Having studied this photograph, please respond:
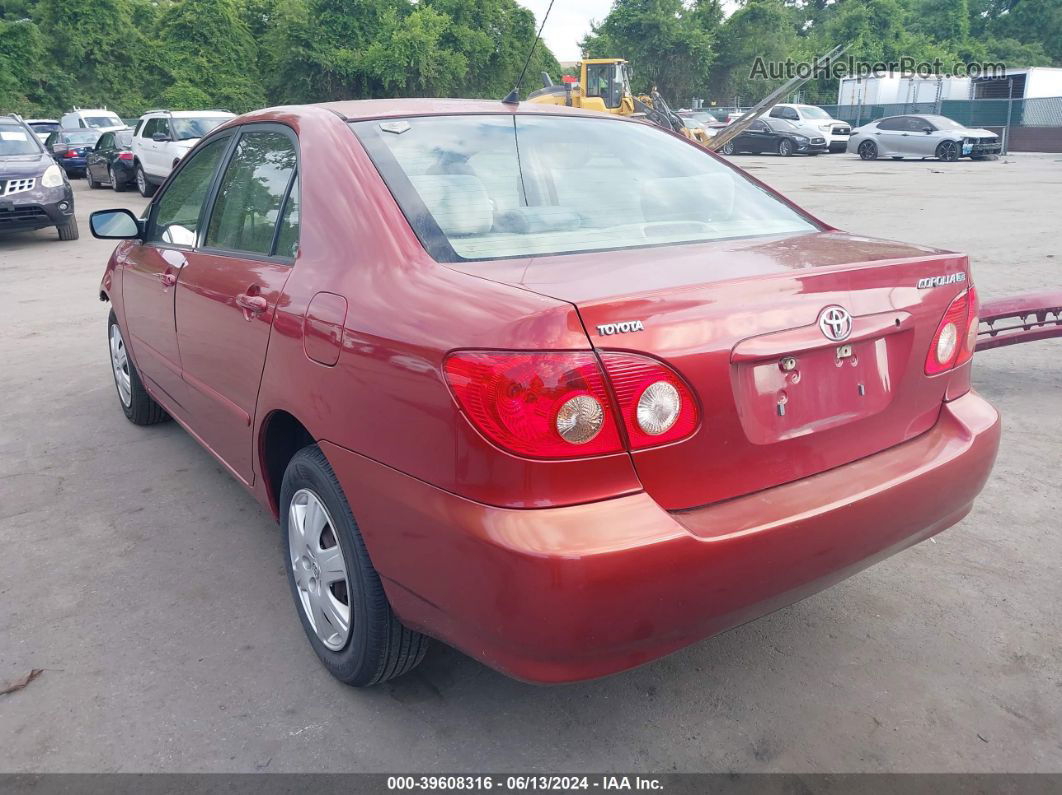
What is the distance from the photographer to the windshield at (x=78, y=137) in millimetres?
25219

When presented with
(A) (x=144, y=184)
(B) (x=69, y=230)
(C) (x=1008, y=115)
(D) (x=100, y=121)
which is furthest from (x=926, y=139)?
(D) (x=100, y=121)

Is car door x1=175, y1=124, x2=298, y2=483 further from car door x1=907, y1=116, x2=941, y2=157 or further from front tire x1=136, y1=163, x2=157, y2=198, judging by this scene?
car door x1=907, y1=116, x2=941, y2=157

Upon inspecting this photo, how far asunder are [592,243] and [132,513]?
247 centimetres

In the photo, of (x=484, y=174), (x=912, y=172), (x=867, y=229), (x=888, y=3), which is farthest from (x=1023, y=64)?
(x=484, y=174)

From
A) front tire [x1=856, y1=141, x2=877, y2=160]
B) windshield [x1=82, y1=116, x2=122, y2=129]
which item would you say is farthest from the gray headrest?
windshield [x1=82, y1=116, x2=122, y2=129]

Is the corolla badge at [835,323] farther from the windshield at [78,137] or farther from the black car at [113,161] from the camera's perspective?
the windshield at [78,137]

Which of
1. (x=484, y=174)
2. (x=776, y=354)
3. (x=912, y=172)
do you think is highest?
(x=484, y=174)

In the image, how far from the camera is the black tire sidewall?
237 centimetres

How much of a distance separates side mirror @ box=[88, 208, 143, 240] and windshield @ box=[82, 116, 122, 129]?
91.6 ft

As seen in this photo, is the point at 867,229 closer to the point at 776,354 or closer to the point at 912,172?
the point at 776,354

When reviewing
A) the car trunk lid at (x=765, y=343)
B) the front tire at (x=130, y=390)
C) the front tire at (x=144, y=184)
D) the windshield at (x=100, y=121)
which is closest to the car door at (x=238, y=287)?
the car trunk lid at (x=765, y=343)

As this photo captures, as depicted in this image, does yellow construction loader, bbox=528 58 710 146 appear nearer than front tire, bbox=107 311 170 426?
No

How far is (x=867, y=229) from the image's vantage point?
11.8 m

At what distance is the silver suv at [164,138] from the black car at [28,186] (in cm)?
367
